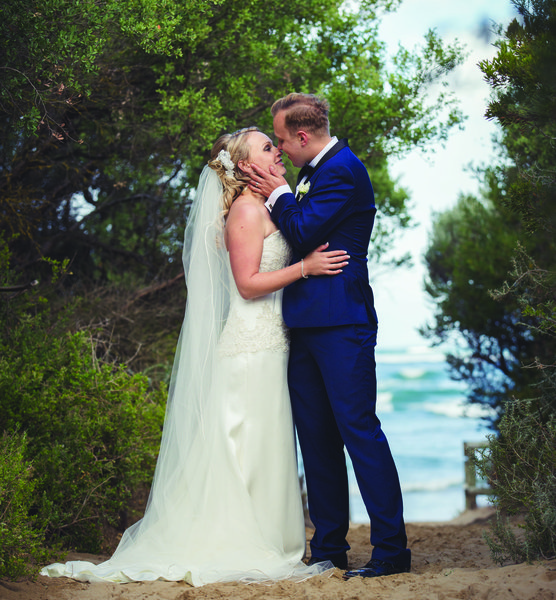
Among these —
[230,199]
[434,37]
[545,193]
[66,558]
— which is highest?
[434,37]

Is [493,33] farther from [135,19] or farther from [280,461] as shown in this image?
[280,461]

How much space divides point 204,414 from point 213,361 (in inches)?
12.5

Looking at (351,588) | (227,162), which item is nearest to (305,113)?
(227,162)

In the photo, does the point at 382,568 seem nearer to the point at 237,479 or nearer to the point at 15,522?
the point at 237,479

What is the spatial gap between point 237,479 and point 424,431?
24.5 m

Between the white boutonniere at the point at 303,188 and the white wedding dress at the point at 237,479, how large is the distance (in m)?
0.30

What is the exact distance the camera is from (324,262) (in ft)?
11.5

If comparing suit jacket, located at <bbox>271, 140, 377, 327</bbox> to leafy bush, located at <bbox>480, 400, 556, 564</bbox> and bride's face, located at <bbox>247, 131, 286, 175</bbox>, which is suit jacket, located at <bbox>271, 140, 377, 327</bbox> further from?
leafy bush, located at <bbox>480, 400, 556, 564</bbox>

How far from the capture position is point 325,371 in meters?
3.58

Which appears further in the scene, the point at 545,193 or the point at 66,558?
the point at 66,558

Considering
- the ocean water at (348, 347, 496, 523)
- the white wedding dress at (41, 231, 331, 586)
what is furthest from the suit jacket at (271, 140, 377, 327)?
the ocean water at (348, 347, 496, 523)

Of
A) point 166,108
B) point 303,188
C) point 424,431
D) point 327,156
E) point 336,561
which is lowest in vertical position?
point 336,561

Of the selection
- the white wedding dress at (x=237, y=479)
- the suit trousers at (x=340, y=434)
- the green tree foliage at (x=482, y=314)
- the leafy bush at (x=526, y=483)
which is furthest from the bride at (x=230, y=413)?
the green tree foliage at (x=482, y=314)

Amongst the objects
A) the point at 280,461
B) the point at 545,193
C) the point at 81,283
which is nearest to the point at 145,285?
the point at 81,283
